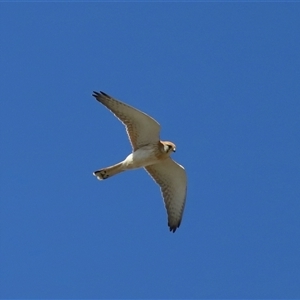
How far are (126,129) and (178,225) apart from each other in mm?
2480

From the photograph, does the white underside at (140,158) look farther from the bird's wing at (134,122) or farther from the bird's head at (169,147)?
the bird's head at (169,147)

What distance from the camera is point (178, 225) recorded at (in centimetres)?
A: 1941

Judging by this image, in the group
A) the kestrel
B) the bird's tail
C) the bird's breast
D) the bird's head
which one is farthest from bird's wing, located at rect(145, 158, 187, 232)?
the bird's tail

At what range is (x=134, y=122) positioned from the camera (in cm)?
1808

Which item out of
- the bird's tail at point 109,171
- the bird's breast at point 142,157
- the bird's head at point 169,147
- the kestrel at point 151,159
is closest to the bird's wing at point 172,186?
the kestrel at point 151,159

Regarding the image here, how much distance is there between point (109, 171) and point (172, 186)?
1.52m

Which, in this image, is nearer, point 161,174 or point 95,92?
point 95,92

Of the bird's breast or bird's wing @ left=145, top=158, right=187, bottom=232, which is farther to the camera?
bird's wing @ left=145, top=158, right=187, bottom=232

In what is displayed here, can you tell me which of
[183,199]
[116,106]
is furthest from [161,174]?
[116,106]

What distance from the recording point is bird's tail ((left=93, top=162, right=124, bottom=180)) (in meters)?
18.4

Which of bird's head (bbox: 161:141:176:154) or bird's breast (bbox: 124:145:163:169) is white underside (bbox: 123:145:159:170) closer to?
bird's breast (bbox: 124:145:163:169)

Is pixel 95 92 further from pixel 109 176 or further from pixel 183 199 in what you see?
pixel 183 199

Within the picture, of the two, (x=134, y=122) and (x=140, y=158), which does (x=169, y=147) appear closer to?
(x=140, y=158)

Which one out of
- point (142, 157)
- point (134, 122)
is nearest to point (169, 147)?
point (142, 157)
